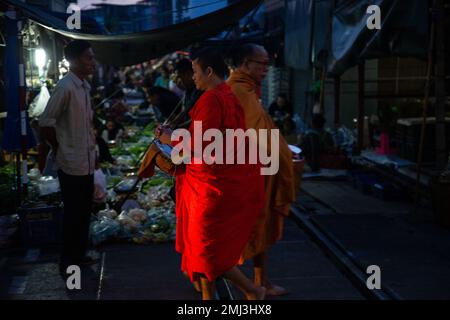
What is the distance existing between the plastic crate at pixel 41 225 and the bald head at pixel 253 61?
2.89 metres

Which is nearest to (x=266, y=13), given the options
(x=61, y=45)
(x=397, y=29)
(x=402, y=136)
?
(x=61, y=45)

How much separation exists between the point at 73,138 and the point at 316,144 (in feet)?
22.1

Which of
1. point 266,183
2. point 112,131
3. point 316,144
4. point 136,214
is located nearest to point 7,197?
point 136,214

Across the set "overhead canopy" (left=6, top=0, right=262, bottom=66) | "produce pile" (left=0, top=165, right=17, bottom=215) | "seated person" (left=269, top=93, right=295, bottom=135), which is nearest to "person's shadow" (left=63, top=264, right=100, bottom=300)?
"produce pile" (left=0, top=165, right=17, bottom=215)

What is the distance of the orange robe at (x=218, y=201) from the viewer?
176 inches

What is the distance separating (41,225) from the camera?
6.88m

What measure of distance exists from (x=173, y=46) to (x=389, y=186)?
373cm

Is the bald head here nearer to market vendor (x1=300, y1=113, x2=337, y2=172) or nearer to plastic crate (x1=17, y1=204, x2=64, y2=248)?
plastic crate (x1=17, y1=204, x2=64, y2=248)

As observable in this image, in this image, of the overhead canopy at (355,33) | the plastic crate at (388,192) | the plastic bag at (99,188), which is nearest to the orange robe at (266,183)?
the plastic bag at (99,188)

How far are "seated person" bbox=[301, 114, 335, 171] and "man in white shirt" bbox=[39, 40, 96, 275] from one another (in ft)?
20.9

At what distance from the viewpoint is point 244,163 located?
4.59 meters

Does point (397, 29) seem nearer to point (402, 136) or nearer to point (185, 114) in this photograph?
point (402, 136)

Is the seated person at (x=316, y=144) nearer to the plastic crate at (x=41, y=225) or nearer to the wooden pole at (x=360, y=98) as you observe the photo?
the wooden pole at (x=360, y=98)

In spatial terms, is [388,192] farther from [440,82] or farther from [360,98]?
[360,98]
